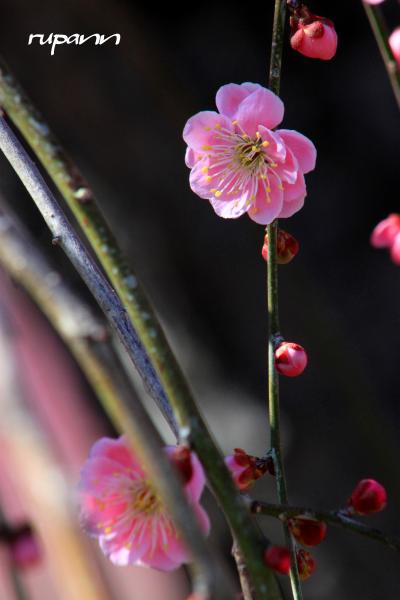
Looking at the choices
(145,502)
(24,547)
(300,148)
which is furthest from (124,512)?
(300,148)

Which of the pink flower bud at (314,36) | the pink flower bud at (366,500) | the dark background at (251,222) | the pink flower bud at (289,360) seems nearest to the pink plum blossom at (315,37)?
the pink flower bud at (314,36)

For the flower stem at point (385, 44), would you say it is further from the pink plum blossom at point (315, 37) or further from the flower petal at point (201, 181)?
the flower petal at point (201, 181)

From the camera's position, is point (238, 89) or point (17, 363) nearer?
point (17, 363)

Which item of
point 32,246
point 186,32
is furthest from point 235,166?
point 186,32

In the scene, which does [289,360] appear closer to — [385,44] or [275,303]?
[275,303]

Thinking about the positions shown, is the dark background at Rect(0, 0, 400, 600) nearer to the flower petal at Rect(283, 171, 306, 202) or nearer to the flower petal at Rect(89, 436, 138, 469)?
the flower petal at Rect(283, 171, 306, 202)

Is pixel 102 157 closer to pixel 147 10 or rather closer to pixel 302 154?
pixel 147 10
